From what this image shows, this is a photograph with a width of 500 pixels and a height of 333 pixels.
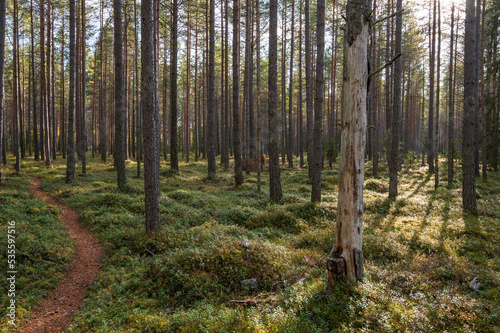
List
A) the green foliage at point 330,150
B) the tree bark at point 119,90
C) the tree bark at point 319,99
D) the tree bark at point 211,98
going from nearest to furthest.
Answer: the tree bark at point 319,99, the tree bark at point 119,90, the tree bark at point 211,98, the green foliage at point 330,150

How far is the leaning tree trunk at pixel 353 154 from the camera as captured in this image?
449cm

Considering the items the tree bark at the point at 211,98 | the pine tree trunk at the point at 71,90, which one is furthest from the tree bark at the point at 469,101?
the pine tree trunk at the point at 71,90

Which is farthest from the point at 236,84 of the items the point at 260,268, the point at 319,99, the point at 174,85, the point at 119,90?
the point at 260,268

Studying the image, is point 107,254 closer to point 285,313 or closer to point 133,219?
point 133,219

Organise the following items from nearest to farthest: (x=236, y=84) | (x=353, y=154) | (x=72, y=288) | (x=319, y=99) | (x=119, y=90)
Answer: (x=353, y=154) → (x=72, y=288) → (x=319, y=99) → (x=119, y=90) → (x=236, y=84)

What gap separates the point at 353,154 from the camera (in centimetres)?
448

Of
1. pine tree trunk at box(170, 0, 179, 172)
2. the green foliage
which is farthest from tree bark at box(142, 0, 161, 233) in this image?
the green foliage

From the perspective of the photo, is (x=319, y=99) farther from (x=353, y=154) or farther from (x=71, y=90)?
(x=71, y=90)

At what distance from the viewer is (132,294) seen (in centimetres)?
518

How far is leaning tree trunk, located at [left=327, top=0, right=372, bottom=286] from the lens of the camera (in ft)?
14.7

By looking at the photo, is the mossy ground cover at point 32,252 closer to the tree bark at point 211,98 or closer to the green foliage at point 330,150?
the tree bark at point 211,98

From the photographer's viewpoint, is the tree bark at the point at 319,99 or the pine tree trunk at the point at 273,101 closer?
the tree bark at the point at 319,99

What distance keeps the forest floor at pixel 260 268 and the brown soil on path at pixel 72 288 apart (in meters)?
0.17

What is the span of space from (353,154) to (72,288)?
6.37 meters
